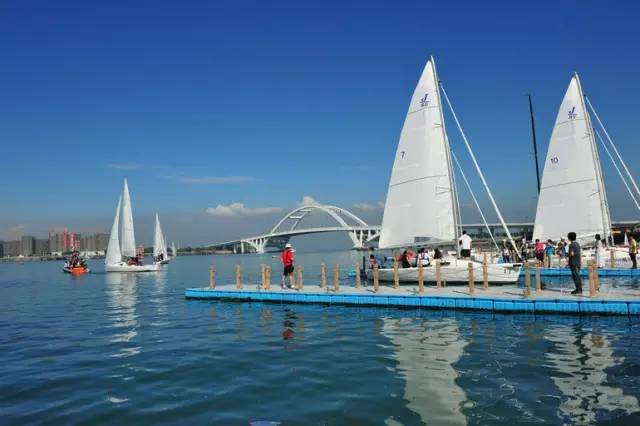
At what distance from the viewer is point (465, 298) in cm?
1816

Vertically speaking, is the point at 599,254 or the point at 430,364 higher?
the point at 599,254

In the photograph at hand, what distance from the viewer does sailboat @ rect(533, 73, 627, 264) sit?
32.9 m

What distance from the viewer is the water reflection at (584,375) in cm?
758

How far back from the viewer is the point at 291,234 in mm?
174750

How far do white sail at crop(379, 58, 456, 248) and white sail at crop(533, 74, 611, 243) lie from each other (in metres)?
13.5

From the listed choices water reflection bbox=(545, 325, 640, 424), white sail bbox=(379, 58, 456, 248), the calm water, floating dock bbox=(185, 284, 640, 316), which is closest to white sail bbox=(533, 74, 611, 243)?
→ white sail bbox=(379, 58, 456, 248)

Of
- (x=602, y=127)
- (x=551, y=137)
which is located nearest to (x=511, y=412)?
(x=551, y=137)

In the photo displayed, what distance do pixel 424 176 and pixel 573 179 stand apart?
563 inches

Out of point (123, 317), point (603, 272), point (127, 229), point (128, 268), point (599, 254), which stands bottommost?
point (123, 317)

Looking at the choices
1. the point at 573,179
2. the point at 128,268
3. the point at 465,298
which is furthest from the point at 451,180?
the point at 128,268

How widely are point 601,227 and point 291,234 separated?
14481 centimetres

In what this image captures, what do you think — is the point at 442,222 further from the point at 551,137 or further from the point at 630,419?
the point at 630,419

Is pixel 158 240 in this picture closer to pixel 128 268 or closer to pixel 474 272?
pixel 128 268

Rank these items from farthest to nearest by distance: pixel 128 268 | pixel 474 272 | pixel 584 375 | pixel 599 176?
pixel 128 268
pixel 599 176
pixel 474 272
pixel 584 375
